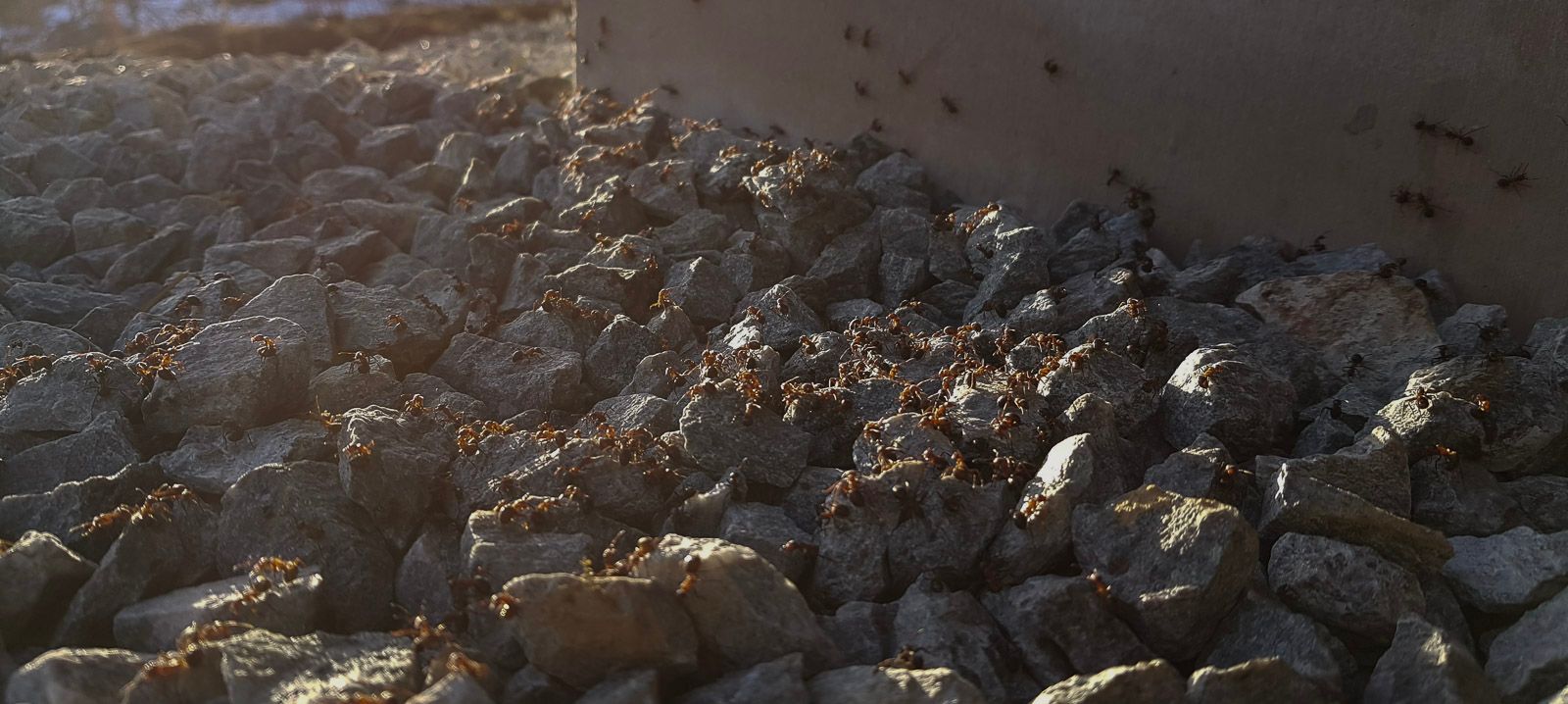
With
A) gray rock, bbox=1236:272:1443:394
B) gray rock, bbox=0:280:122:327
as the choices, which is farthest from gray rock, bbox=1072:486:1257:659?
gray rock, bbox=0:280:122:327

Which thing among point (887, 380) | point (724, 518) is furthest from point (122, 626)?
point (887, 380)

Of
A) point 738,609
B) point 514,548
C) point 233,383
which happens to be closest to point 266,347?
point 233,383

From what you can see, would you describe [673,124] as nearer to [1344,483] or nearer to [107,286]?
[107,286]

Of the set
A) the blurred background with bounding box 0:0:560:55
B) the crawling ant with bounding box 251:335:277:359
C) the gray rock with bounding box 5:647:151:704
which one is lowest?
the blurred background with bounding box 0:0:560:55

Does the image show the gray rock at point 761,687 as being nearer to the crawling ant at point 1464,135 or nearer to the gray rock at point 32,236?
the crawling ant at point 1464,135

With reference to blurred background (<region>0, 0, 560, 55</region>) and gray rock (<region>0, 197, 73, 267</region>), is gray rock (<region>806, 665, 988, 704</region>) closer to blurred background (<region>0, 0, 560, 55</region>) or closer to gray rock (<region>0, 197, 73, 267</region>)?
gray rock (<region>0, 197, 73, 267</region>)

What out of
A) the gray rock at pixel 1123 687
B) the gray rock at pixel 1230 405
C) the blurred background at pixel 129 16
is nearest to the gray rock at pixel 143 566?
the gray rock at pixel 1123 687
